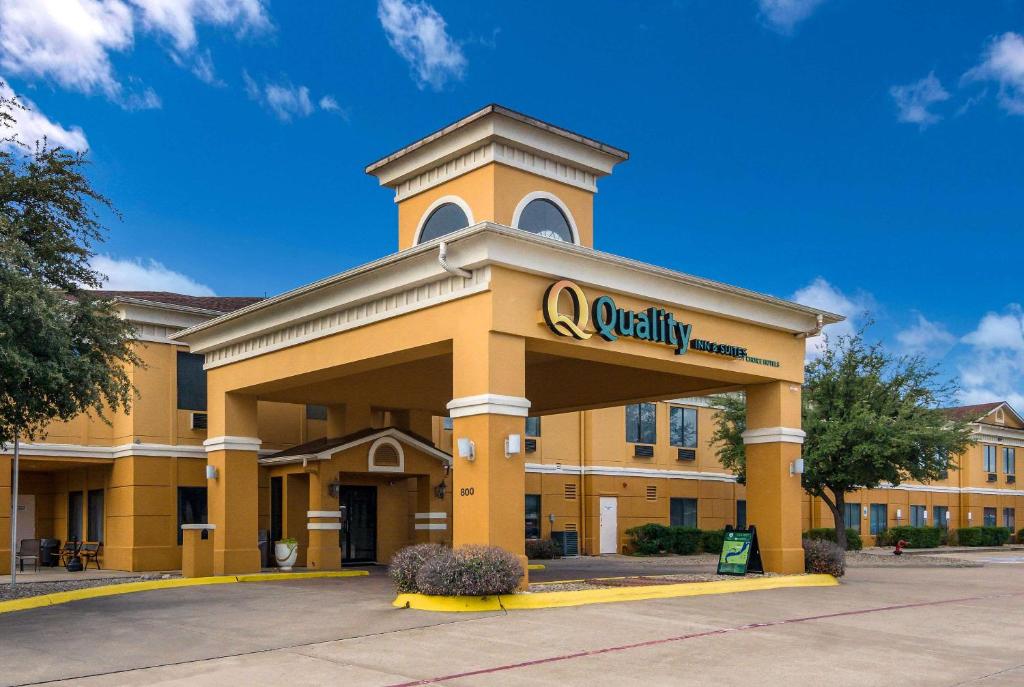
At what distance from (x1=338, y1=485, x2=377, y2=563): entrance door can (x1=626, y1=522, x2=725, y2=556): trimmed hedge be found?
1251 cm

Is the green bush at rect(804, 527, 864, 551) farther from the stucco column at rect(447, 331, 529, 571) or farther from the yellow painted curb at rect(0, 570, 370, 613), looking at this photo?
the stucco column at rect(447, 331, 529, 571)

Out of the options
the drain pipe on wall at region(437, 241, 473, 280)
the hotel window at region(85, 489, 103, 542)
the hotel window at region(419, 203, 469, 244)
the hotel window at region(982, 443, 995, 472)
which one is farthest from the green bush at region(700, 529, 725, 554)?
the drain pipe on wall at region(437, 241, 473, 280)

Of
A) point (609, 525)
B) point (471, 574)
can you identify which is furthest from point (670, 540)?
point (471, 574)

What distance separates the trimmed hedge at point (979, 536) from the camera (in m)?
50.8

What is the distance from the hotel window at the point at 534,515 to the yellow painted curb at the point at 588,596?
15600 millimetres

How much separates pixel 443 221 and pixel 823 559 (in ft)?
35.7

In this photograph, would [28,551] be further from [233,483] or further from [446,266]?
[446,266]

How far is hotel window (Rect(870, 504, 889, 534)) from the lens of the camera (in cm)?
4934

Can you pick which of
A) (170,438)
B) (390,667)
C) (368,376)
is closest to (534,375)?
(368,376)

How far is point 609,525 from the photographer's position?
38.2m

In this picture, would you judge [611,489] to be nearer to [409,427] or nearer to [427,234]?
[409,427]

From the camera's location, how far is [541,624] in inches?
556

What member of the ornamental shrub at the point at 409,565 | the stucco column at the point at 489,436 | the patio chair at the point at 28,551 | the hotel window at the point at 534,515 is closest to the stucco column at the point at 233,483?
the patio chair at the point at 28,551

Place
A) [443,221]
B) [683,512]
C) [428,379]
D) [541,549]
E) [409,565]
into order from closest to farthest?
[409,565], [443,221], [428,379], [541,549], [683,512]
